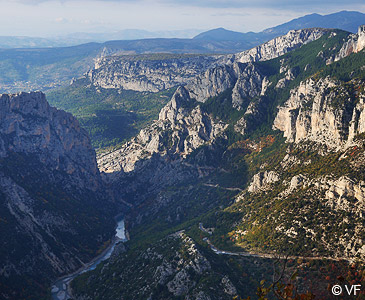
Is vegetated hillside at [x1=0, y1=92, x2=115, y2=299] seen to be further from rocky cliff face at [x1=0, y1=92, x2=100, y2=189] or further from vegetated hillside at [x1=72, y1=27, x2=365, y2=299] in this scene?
vegetated hillside at [x1=72, y1=27, x2=365, y2=299]

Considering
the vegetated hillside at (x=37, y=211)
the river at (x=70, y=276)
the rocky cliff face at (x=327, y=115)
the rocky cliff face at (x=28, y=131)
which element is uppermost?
the rocky cliff face at (x=327, y=115)

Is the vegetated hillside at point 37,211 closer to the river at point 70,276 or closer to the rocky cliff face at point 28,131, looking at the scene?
the rocky cliff face at point 28,131

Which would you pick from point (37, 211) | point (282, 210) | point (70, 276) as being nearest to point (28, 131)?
point (37, 211)

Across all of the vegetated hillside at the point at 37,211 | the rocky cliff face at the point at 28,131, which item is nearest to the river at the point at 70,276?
the vegetated hillside at the point at 37,211

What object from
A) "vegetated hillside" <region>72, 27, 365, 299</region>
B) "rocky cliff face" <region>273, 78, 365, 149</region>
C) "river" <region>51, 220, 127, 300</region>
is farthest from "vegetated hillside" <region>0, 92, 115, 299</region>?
"rocky cliff face" <region>273, 78, 365, 149</region>

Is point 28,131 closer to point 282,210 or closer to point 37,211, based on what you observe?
point 37,211

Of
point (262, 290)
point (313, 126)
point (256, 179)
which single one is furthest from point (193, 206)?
point (262, 290)

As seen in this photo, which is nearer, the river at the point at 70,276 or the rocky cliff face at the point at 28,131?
the river at the point at 70,276
